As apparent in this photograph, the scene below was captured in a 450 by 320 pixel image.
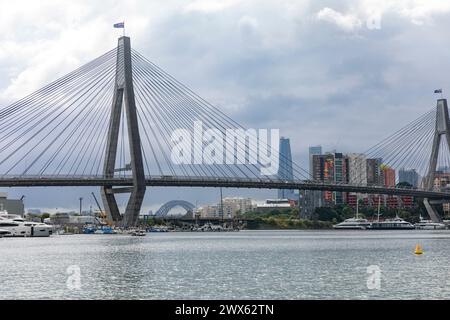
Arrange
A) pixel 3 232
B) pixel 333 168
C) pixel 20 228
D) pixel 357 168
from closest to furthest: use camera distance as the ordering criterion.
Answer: pixel 3 232 → pixel 20 228 → pixel 357 168 → pixel 333 168

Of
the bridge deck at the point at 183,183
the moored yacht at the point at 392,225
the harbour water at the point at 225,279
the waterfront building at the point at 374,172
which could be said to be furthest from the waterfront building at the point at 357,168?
the harbour water at the point at 225,279

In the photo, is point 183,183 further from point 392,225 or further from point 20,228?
point 392,225

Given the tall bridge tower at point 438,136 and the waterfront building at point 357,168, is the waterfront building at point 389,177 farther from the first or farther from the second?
the tall bridge tower at point 438,136

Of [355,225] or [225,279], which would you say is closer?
[225,279]

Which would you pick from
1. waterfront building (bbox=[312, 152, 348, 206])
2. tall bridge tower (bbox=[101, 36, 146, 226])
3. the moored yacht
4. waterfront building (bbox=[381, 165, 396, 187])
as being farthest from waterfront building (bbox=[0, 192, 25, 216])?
waterfront building (bbox=[381, 165, 396, 187])

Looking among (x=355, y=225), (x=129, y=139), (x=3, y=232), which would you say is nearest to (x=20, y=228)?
(x=3, y=232)

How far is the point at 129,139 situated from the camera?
77.9 m

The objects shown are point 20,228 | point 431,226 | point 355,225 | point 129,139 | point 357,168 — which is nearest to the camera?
point 129,139

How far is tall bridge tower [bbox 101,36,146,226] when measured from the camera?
78438mm

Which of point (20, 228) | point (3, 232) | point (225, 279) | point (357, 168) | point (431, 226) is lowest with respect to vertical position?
point (431, 226)

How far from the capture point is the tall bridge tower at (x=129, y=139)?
78438mm
